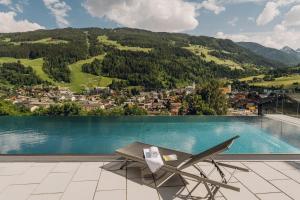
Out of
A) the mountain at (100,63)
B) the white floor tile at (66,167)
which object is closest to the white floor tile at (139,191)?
the white floor tile at (66,167)

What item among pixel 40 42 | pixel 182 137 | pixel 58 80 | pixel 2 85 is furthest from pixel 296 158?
pixel 40 42

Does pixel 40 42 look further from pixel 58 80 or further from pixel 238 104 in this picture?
pixel 238 104

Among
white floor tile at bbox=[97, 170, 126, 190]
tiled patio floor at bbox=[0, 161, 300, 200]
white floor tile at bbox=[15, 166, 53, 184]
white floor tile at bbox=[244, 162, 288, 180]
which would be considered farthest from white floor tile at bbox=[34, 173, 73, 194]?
white floor tile at bbox=[244, 162, 288, 180]

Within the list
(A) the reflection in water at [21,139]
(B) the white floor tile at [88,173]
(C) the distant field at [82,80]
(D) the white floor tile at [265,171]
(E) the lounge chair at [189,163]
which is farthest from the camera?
(C) the distant field at [82,80]

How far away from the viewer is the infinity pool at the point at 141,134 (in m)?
6.37

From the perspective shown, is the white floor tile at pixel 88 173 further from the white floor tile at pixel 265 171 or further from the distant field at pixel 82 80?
the distant field at pixel 82 80

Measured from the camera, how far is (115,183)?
3.43 m

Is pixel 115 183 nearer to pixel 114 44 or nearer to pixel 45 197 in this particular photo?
pixel 45 197

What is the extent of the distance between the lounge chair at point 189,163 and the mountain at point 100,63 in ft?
105

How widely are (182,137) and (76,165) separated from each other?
12.7 ft

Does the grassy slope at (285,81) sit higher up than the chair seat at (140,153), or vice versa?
the grassy slope at (285,81)

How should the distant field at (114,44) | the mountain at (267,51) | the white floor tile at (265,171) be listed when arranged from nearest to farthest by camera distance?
the white floor tile at (265,171), the distant field at (114,44), the mountain at (267,51)

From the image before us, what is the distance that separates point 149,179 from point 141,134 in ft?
13.3

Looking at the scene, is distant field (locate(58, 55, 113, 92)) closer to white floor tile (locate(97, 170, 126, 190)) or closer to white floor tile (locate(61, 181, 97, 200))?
white floor tile (locate(97, 170, 126, 190))
